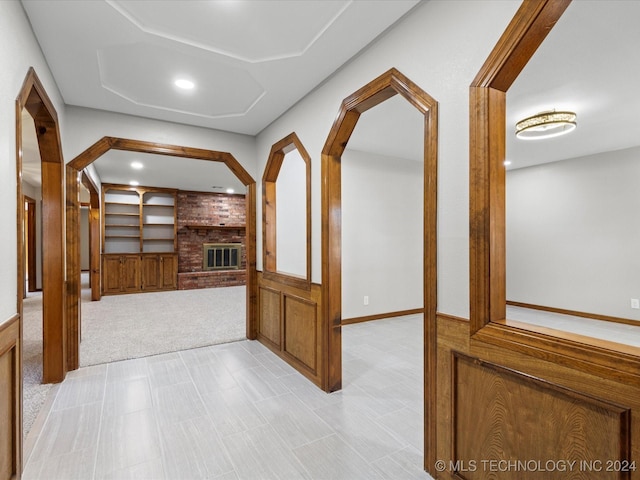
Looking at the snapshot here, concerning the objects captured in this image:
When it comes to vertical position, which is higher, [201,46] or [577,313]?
[201,46]

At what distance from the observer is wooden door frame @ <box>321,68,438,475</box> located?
1.68 metres

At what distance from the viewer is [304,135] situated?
294 centimetres

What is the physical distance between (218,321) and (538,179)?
5.98 meters

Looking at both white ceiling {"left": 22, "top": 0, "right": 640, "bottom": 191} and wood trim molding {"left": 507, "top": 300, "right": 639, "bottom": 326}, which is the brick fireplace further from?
wood trim molding {"left": 507, "top": 300, "right": 639, "bottom": 326}

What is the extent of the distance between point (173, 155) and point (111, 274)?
520 cm

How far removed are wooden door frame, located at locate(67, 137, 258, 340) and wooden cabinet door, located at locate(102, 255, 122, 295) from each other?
15.4 ft

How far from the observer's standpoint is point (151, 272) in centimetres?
779

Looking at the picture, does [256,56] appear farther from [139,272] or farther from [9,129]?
[139,272]

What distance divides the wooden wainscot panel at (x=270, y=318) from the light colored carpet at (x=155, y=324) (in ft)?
1.52

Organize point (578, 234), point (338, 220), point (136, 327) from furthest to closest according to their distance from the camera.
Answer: point (578, 234)
point (136, 327)
point (338, 220)

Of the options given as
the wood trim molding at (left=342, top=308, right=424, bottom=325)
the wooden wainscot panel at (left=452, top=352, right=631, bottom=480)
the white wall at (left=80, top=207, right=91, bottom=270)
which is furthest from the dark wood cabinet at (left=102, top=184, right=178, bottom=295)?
the wooden wainscot panel at (left=452, top=352, right=631, bottom=480)

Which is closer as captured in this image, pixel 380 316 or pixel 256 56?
pixel 256 56

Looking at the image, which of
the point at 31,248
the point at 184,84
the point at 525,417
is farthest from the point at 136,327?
the point at 31,248

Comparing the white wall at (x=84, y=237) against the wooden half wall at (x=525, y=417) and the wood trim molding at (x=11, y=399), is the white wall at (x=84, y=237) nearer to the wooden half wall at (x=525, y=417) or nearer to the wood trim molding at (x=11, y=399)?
the wood trim molding at (x=11, y=399)
